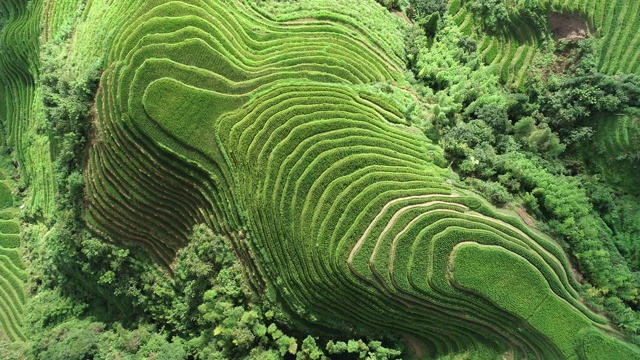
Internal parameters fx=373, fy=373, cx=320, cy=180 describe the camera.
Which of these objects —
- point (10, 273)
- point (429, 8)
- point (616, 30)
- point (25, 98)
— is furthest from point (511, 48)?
point (10, 273)

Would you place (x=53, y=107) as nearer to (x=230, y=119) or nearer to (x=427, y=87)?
(x=230, y=119)

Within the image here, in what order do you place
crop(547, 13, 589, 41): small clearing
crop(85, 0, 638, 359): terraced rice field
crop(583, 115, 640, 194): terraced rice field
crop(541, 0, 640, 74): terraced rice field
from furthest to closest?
crop(547, 13, 589, 41): small clearing → crop(541, 0, 640, 74): terraced rice field → crop(583, 115, 640, 194): terraced rice field → crop(85, 0, 638, 359): terraced rice field

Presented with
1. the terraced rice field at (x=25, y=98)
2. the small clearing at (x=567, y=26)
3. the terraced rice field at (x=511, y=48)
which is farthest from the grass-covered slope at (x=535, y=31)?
the terraced rice field at (x=25, y=98)

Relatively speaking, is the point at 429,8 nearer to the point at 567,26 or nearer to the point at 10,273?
the point at 567,26

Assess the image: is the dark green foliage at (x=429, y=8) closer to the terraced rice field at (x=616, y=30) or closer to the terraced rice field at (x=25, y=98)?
the terraced rice field at (x=616, y=30)

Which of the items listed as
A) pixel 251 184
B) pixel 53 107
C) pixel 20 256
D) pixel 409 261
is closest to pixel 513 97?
pixel 409 261

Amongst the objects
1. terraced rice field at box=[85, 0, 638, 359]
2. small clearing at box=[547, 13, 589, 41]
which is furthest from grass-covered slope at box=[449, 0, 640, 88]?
terraced rice field at box=[85, 0, 638, 359]

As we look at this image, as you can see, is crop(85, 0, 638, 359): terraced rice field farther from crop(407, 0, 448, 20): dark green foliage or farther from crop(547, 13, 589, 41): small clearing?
crop(547, 13, 589, 41): small clearing
